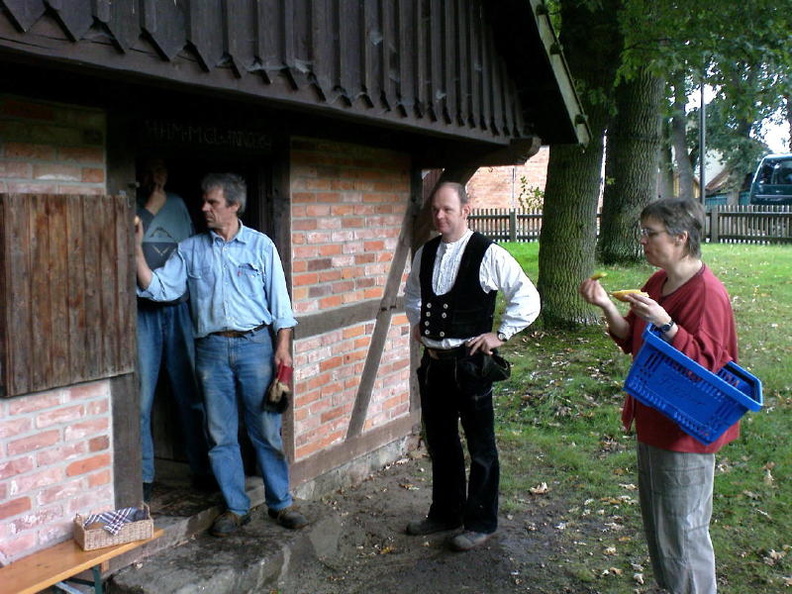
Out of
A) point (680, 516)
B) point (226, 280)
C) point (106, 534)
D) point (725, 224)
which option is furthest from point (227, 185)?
point (725, 224)

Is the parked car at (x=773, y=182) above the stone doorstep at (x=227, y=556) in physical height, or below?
above

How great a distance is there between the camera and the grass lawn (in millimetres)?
4891

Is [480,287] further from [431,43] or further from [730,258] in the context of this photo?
[730,258]

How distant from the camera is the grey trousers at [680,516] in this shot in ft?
11.8

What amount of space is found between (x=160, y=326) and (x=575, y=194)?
6575 mm

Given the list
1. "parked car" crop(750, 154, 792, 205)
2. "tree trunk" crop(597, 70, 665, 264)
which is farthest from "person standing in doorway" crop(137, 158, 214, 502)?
"parked car" crop(750, 154, 792, 205)

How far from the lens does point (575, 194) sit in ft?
33.3

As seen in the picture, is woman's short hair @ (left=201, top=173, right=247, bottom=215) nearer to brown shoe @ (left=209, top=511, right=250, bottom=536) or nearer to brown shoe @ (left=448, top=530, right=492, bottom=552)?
brown shoe @ (left=209, top=511, right=250, bottom=536)

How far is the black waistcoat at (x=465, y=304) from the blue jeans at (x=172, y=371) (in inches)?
53.9

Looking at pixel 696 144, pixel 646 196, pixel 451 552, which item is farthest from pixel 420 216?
pixel 696 144

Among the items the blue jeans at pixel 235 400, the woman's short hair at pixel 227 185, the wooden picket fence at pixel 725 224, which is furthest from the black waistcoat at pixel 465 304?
the wooden picket fence at pixel 725 224

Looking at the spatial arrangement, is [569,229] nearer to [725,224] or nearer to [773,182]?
[725,224]

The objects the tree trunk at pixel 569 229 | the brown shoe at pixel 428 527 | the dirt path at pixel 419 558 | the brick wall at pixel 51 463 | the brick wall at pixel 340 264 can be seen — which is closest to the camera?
the brick wall at pixel 51 463

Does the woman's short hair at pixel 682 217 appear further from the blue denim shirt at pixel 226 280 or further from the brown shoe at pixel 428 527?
the brown shoe at pixel 428 527
